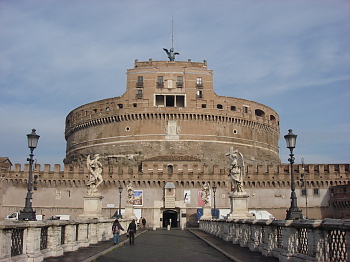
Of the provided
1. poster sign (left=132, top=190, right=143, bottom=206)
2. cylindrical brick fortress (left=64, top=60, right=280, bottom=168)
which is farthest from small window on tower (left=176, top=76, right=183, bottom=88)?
poster sign (left=132, top=190, right=143, bottom=206)

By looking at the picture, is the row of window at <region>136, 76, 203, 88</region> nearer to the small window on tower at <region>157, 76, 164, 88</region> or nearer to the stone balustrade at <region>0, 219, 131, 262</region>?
the small window on tower at <region>157, 76, 164, 88</region>

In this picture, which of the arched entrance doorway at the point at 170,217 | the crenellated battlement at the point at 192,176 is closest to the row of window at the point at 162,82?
the crenellated battlement at the point at 192,176

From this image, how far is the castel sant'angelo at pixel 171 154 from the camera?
51.9m

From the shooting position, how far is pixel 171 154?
59469 mm

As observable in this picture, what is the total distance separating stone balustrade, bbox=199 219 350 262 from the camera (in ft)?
23.9

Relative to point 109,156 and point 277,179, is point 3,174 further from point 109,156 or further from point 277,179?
point 277,179

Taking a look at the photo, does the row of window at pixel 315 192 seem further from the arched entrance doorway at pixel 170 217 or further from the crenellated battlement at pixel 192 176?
the arched entrance doorway at pixel 170 217

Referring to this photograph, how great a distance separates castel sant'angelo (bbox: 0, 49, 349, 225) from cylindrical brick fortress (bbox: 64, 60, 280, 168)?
15cm

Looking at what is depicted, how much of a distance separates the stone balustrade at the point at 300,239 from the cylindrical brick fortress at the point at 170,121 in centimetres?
4565

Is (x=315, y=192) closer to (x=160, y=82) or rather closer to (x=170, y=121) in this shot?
(x=170, y=121)

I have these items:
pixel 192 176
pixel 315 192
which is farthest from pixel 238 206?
pixel 315 192

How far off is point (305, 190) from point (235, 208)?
37.9 m

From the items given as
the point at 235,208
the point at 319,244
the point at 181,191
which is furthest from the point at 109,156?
the point at 319,244

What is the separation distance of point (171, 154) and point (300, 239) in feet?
165
